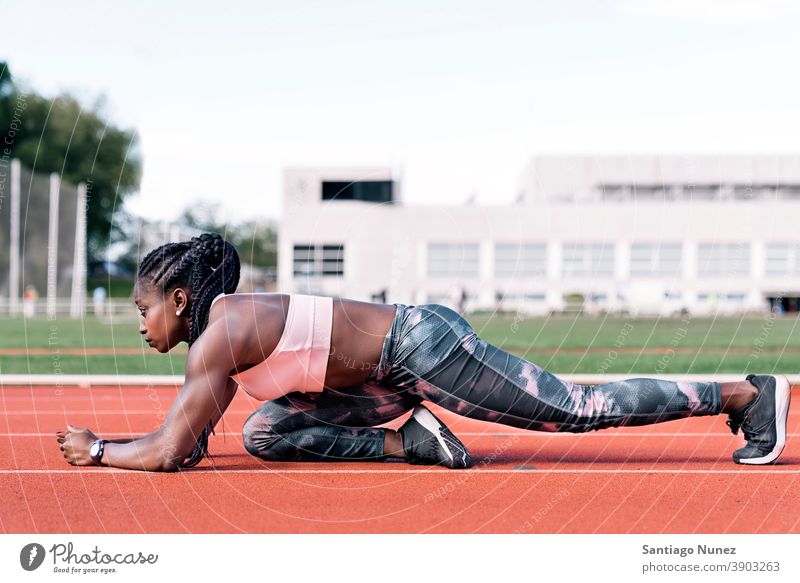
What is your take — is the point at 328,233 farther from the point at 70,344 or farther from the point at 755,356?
the point at 755,356

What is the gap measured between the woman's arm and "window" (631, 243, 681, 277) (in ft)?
187

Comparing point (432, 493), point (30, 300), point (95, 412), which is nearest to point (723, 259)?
point (30, 300)

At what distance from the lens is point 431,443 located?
5.03m

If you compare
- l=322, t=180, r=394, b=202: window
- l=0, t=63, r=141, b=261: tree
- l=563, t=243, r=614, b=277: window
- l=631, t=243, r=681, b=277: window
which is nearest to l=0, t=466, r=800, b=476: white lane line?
l=0, t=63, r=141, b=261: tree

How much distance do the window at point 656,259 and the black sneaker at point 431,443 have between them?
184ft

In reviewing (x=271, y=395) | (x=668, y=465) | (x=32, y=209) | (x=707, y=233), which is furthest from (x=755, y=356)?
(x=707, y=233)

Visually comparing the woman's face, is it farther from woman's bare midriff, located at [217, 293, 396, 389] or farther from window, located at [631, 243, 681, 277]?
window, located at [631, 243, 681, 277]

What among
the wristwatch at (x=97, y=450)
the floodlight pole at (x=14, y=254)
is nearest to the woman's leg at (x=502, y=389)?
the wristwatch at (x=97, y=450)

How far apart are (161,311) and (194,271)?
236mm

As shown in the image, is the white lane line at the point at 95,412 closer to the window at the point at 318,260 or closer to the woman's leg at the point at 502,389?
the woman's leg at the point at 502,389

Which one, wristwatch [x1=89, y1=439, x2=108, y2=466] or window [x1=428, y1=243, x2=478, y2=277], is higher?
wristwatch [x1=89, y1=439, x2=108, y2=466]

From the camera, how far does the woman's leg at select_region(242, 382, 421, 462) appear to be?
501 cm

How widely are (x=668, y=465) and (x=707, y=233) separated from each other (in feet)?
183
